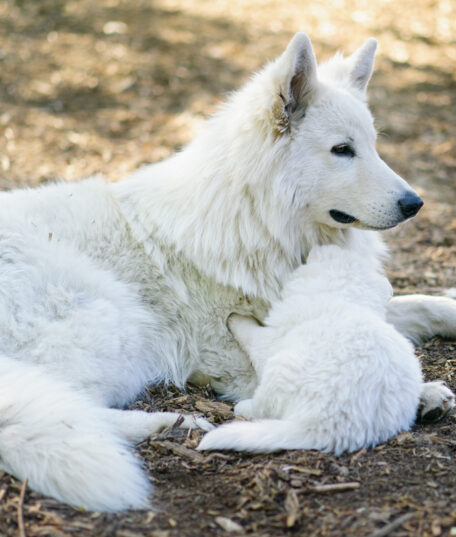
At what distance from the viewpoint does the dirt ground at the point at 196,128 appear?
2779 mm

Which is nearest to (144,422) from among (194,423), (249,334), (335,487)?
(194,423)

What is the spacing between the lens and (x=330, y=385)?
3.17m

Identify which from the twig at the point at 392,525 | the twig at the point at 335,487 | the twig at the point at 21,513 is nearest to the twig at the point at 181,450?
the twig at the point at 335,487

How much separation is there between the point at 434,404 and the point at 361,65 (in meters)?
2.23

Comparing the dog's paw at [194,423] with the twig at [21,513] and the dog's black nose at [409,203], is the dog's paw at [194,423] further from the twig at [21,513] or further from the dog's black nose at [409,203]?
the dog's black nose at [409,203]

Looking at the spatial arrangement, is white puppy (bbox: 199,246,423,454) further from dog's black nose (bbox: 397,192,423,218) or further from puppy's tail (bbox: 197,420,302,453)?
dog's black nose (bbox: 397,192,423,218)

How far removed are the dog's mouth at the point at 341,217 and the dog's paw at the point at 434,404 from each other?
1.06 meters

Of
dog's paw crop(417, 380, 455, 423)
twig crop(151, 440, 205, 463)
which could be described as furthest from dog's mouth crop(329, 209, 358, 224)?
twig crop(151, 440, 205, 463)

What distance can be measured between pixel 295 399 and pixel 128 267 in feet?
4.71

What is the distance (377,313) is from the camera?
12.2ft

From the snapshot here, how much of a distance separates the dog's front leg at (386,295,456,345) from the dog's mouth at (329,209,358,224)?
Answer: 33.9 inches

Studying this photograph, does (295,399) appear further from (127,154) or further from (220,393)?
(127,154)

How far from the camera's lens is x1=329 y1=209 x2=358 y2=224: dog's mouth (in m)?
4.05

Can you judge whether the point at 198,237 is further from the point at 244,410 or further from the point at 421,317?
the point at 421,317
